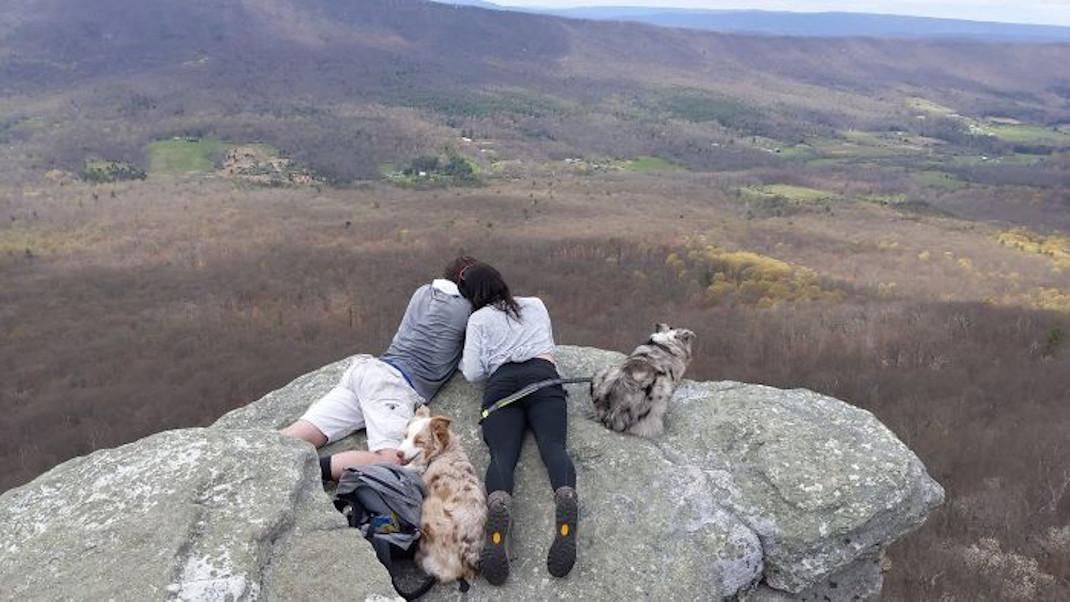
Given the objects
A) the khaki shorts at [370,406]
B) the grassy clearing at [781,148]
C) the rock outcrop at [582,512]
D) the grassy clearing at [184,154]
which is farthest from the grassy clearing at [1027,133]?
the khaki shorts at [370,406]

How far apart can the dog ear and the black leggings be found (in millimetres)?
506

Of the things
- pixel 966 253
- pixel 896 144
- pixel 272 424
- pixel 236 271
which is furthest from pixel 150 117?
pixel 896 144

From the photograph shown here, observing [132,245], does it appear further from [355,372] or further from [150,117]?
[150,117]

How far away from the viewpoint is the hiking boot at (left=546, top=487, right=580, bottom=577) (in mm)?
6219

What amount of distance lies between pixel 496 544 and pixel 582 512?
1193 mm

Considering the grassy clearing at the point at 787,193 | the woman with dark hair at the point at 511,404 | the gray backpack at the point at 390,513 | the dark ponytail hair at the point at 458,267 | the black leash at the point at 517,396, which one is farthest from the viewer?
the grassy clearing at the point at 787,193

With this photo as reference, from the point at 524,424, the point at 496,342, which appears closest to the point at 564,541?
the point at 524,424

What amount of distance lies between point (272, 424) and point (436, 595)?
3.58 meters

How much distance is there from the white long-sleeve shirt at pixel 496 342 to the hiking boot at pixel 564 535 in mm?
1839

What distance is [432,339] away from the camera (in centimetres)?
822

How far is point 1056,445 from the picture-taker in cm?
1614

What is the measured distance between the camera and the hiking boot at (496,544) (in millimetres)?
6051

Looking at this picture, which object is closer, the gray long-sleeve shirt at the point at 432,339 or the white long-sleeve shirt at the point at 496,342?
the white long-sleeve shirt at the point at 496,342

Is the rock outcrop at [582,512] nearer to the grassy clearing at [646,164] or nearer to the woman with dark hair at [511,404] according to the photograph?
the woman with dark hair at [511,404]
